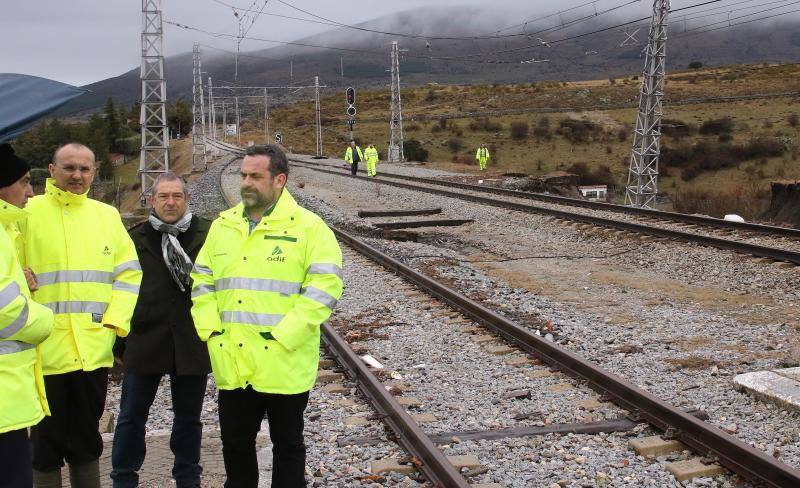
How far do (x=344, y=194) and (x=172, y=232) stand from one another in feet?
74.5

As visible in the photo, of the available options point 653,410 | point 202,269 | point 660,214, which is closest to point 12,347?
point 202,269

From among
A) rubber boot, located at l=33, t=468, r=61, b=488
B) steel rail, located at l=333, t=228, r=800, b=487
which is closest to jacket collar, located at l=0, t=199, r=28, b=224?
rubber boot, located at l=33, t=468, r=61, b=488

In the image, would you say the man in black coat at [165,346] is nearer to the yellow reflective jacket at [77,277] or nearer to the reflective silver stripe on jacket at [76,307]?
the yellow reflective jacket at [77,277]

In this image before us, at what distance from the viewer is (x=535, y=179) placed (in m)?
31.4

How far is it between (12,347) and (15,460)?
455 millimetres

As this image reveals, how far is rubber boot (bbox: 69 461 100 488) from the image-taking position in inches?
174

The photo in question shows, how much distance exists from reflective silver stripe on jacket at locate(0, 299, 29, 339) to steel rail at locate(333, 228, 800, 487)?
13.1 ft

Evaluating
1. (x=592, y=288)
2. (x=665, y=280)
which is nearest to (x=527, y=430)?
(x=592, y=288)

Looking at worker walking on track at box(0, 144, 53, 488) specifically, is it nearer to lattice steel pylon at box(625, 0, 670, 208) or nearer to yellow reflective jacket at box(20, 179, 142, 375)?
yellow reflective jacket at box(20, 179, 142, 375)

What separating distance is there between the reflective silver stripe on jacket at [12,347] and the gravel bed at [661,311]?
14.7 ft

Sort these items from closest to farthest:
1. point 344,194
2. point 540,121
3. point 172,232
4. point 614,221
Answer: point 172,232, point 614,221, point 344,194, point 540,121

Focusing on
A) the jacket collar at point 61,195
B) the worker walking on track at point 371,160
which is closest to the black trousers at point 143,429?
the jacket collar at point 61,195

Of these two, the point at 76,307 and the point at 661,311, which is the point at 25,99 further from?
the point at 661,311

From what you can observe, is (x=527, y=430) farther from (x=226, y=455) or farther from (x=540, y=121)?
(x=540, y=121)
